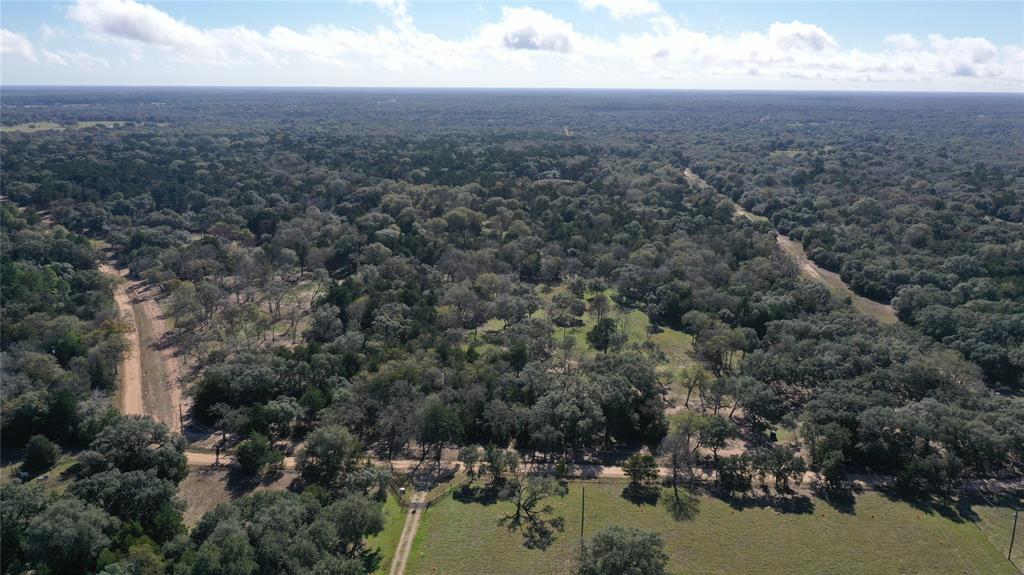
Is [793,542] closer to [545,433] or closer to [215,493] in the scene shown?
[545,433]

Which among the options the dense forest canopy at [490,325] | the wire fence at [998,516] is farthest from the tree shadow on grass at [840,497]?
the wire fence at [998,516]

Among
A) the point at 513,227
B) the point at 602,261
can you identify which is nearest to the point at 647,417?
the point at 602,261

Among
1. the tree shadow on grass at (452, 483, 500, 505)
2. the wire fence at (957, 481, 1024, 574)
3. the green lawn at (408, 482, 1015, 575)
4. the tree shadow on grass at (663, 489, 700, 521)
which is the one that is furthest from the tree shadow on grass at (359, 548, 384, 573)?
the wire fence at (957, 481, 1024, 574)

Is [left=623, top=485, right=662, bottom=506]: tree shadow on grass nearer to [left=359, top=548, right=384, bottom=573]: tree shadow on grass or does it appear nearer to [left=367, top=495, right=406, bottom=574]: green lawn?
[left=367, top=495, right=406, bottom=574]: green lawn

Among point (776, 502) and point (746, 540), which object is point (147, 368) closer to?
point (746, 540)

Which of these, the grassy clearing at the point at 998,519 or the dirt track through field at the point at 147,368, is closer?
the grassy clearing at the point at 998,519

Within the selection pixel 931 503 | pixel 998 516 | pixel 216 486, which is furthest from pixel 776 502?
pixel 216 486

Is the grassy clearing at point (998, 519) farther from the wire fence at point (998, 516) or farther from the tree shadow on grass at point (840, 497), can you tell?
the tree shadow on grass at point (840, 497)
